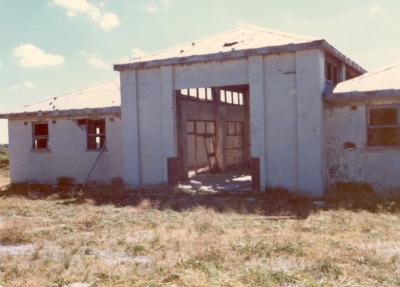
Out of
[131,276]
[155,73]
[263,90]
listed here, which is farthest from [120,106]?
[131,276]

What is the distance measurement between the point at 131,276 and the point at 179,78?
35.5ft

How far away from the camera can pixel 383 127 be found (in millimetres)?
14094

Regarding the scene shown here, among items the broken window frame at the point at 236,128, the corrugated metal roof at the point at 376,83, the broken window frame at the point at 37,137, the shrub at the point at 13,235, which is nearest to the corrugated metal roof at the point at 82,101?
the broken window frame at the point at 37,137

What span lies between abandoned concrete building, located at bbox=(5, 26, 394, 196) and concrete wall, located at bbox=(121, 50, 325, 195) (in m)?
0.03

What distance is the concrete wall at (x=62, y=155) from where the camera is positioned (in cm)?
1838

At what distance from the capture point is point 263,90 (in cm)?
1485

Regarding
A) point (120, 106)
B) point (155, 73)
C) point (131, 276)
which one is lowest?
point (131, 276)

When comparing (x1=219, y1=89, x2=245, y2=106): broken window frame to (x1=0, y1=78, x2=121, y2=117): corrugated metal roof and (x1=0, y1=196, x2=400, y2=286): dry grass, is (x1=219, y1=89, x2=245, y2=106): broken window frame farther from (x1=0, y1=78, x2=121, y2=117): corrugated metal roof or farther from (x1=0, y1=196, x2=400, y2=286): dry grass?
(x1=0, y1=196, x2=400, y2=286): dry grass

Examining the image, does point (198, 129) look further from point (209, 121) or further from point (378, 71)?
point (378, 71)

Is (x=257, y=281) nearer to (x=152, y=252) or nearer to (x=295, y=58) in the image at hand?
(x=152, y=252)

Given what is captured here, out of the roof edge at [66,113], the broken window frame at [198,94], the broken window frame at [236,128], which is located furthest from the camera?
the broken window frame at [236,128]

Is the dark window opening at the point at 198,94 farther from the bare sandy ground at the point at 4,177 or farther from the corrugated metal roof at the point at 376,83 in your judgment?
the bare sandy ground at the point at 4,177

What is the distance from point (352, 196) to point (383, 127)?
2433 millimetres

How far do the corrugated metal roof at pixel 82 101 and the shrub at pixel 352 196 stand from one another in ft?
29.5
